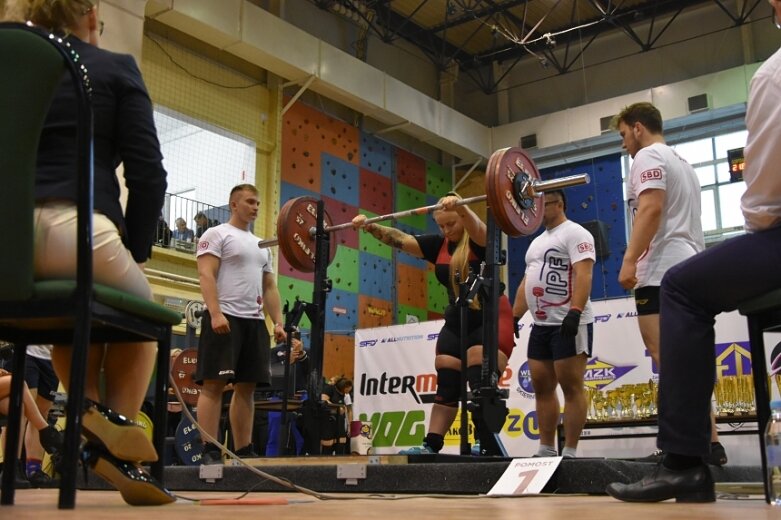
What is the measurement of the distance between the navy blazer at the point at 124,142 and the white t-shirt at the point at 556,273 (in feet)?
7.88

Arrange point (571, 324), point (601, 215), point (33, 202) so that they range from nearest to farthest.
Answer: point (33, 202)
point (571, 324)
point (601, 215)

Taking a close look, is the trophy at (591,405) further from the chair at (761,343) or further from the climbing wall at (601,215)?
the climbing wall at (601,215)

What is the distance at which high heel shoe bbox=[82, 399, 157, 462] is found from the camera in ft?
5.19

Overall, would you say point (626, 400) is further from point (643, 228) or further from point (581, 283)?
point (643, 228)

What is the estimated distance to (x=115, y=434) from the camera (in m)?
1.59

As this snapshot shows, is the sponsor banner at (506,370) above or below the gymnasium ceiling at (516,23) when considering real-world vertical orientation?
below

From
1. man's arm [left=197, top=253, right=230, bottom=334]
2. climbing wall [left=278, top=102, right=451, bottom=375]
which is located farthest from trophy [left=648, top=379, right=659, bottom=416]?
climbing wall [left=278, top=102, right=451, bottom=375]

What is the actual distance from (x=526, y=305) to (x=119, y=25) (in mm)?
5308

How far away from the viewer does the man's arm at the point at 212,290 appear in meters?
3.92

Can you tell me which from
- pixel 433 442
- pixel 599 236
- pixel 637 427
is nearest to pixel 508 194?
pixel 433 442

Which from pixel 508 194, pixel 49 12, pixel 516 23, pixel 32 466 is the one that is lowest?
pixel 32 466

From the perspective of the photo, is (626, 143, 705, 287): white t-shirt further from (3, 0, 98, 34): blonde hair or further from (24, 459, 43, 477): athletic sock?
(24, 459, 43, 477): athletic sock

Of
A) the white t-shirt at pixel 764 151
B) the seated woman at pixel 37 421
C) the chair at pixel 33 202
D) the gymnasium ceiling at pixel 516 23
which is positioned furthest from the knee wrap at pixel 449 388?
the gymnasium ceiling at pixel 516 23

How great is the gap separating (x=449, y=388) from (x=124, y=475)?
2.34 metres
